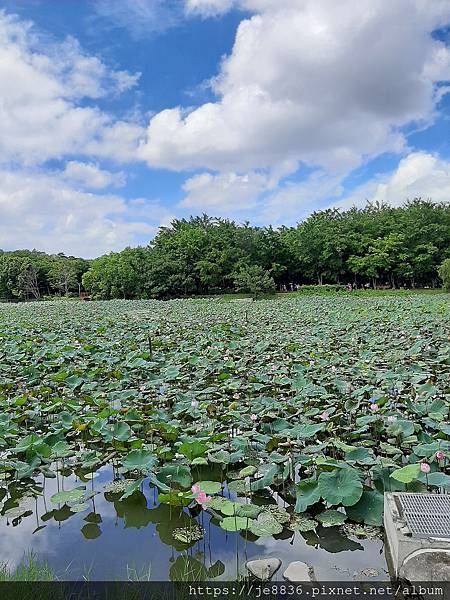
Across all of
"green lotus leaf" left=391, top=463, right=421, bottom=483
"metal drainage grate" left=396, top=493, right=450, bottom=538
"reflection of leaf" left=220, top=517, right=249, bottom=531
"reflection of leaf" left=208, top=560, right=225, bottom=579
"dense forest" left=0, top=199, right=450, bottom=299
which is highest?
"dense forest" left=0, top=199, right=450, bottom=299

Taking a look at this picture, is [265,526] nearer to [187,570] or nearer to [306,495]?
[306,495]

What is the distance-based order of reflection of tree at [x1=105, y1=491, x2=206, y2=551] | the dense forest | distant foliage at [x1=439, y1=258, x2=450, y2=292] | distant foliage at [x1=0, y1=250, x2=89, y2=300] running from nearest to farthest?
reflection of tree at [x1=105, y1=491, x2=206, y2=551] < distant foliage at [x1=439, y1=258, x2=450, y2=292] < the dense forest < distant foliage at [x1=0, y1=250, x2=89, y2=300]

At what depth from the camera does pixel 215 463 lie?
9.73 ft

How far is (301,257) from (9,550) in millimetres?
32888

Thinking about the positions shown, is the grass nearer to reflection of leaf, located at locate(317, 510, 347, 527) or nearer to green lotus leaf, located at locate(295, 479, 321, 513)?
green lotus leaf, located at locate(295, 479, 321, 513)

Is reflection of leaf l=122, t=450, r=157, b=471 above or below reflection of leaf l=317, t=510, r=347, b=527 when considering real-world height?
above

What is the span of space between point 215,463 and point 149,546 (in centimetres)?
84

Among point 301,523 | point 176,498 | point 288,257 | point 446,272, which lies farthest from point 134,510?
point 288,257

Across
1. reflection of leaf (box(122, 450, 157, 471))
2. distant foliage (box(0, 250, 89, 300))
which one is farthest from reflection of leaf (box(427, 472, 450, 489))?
distant foliage (box(0, 250, 89, 300))

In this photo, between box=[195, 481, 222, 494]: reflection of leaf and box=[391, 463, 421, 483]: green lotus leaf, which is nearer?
box=[391, 463, 421, 483]: green lotus leaf

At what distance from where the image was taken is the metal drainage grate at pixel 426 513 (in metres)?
1.73

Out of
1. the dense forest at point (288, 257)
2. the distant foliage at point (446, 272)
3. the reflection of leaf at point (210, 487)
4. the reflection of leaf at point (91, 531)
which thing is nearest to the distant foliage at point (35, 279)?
the dense forest at point (288, 257)

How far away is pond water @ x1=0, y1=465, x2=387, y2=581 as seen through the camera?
1.97 m

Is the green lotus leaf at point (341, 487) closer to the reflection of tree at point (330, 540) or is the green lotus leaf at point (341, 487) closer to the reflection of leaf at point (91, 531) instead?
the reflection of tree at point (330, 540)
